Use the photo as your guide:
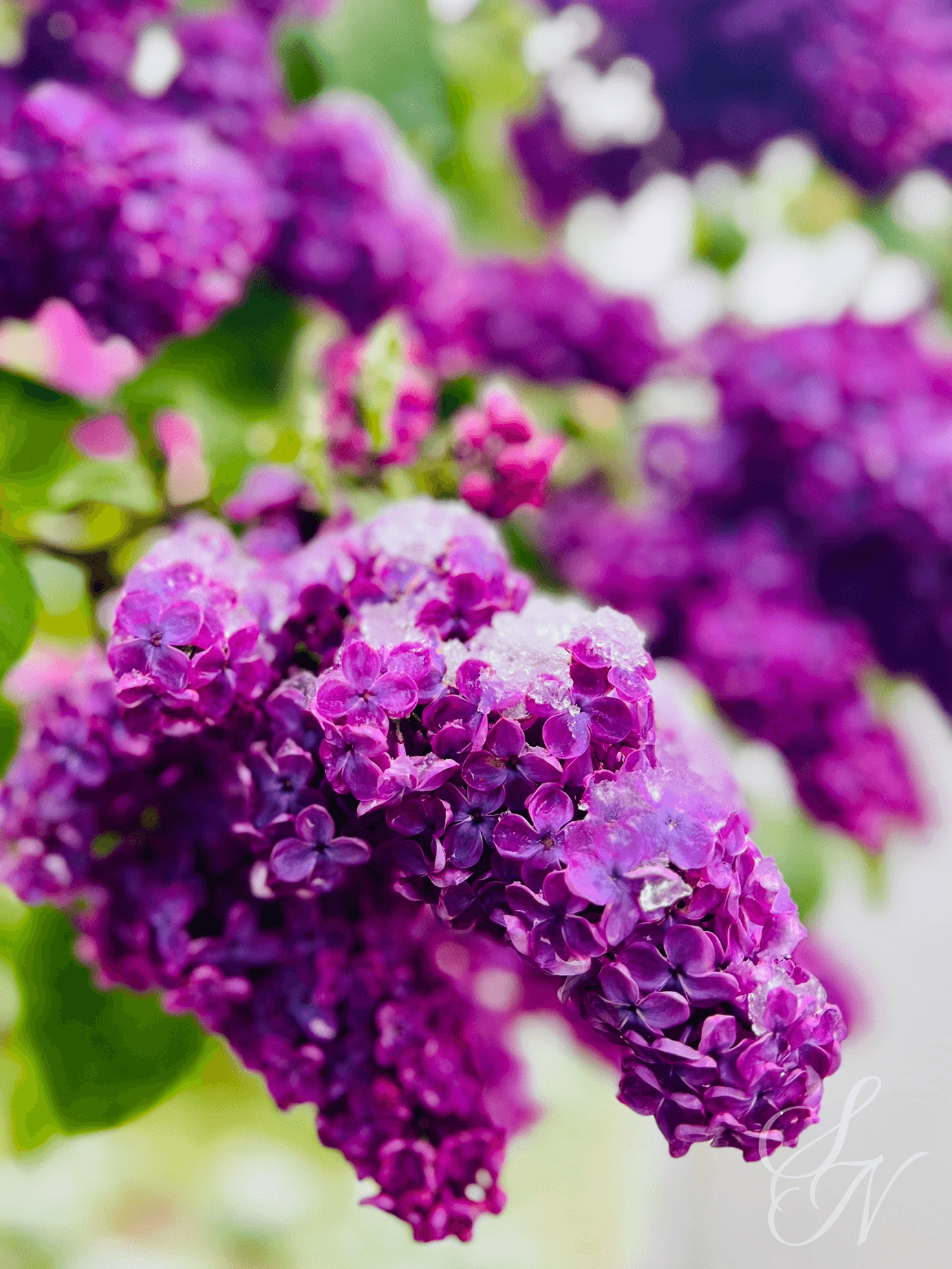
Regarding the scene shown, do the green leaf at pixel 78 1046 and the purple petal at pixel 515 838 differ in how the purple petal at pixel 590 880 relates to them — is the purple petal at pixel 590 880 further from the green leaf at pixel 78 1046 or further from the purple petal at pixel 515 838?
the green leaf at pixel 78 1046

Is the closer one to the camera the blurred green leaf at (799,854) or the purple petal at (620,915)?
the purple petal at (620,915)

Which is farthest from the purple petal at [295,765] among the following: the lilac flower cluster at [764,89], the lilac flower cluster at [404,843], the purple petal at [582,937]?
the lilac flower cluster at [764,89]

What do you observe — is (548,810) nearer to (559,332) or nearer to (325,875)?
(325,875)

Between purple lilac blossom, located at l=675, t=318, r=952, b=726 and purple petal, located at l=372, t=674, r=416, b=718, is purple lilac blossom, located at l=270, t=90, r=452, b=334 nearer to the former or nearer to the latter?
purple lilac blossom, located at l=675, t=318, r=952, b=726

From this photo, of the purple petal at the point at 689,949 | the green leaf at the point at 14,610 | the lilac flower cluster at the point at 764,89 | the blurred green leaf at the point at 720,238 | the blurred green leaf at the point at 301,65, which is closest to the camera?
the purple petal at the point at 689,949

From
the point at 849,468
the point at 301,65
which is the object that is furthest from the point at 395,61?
the point at 849,468

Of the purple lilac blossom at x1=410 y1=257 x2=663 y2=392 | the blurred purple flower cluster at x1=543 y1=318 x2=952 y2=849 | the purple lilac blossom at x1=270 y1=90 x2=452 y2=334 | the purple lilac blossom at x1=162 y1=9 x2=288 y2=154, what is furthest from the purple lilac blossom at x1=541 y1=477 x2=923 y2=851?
the purple lilac blossom at x1=162 y1=9 x2=288 y2=154
